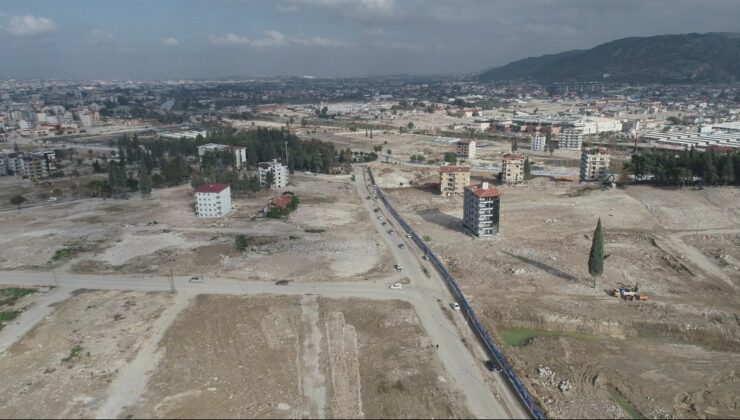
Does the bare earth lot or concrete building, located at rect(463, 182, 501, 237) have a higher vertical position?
concrete building, located at rect(463, 182, 501, 237)

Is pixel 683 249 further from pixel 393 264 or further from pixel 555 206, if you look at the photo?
pixel 393 264

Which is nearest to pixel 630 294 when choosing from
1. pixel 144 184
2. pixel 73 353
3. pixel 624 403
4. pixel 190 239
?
pixel 624 403

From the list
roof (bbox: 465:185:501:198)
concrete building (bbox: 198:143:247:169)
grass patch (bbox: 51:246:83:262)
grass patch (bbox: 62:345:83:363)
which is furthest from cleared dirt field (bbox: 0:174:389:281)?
concrete building (bbox: 198:143:247:169)

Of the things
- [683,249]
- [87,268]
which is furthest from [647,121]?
[87,268]

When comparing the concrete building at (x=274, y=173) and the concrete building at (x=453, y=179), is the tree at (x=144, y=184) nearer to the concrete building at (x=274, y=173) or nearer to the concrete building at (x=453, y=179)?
the concrete building at (x=274, y=173)

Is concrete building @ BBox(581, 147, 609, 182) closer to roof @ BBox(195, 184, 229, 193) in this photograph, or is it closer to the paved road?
the paved road
